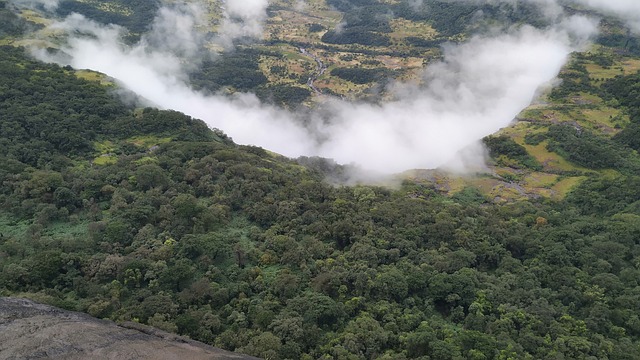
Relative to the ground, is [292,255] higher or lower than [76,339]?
higher

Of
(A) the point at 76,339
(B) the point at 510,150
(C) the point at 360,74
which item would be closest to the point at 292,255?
(A) the point at 76,339

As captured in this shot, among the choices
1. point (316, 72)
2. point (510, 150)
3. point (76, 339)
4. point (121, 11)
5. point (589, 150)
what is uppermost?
point (121, 11)

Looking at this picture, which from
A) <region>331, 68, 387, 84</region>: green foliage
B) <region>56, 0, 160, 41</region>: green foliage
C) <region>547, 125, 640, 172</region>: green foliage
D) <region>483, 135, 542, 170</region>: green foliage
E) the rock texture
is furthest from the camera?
<region>56, 0, 160, 41</region>: green foliage

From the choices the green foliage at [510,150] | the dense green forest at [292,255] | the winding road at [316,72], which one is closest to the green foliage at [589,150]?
the green foliage at [510,150]

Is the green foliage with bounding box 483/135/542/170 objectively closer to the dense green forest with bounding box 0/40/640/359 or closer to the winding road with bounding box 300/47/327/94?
the dense green forest with bounding box 0/40/640/359

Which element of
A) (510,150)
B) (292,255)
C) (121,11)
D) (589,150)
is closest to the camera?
(292,255)

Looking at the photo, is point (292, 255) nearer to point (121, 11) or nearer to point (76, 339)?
point (76, 339)

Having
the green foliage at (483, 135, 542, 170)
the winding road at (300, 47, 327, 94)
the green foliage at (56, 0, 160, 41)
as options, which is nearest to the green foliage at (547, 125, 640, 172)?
the green foliage at (483, 135, 542, 170)
